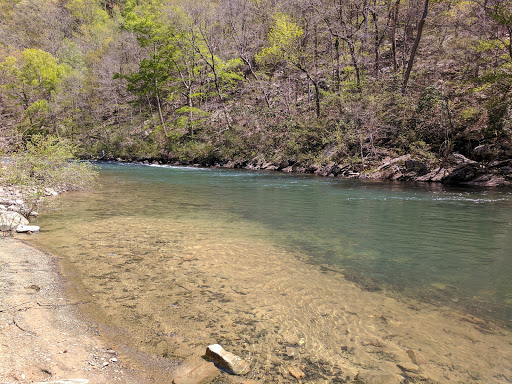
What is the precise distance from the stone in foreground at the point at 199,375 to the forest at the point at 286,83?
39.9 feet

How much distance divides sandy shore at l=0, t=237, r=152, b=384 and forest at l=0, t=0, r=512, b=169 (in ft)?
30.5

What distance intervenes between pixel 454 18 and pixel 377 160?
1509 cm

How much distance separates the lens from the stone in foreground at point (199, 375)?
9.86ft

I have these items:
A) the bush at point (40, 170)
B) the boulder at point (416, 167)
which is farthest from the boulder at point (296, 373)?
the boulder at point (416, 167)

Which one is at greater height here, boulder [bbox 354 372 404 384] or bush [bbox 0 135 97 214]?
bush [bbox 0 135 97 214]

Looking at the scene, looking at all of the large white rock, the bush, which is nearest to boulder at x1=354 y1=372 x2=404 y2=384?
the large white rock

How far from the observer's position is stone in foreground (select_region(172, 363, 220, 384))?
301 cm

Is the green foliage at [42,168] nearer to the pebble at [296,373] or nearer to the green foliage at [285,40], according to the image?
the pebble at [296,373]

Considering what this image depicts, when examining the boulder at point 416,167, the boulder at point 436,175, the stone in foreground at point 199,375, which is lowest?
the stone in foreground at point 199,375

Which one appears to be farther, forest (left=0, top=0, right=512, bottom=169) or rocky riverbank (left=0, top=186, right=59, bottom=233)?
forest (left=0, top=0, right=512, bottom=169)

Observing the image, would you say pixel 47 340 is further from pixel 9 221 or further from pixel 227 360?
pixel 9 221

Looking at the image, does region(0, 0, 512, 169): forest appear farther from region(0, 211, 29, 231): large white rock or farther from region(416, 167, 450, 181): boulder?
region(0, 211, 29, 231): large white rock

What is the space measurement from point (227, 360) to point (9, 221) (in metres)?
7.91

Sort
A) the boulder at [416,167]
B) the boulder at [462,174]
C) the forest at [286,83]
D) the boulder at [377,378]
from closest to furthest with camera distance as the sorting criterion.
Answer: the boulder at [377,378], the boulder at [462,174], the boulder at [416,167], the forest at [286,83]
